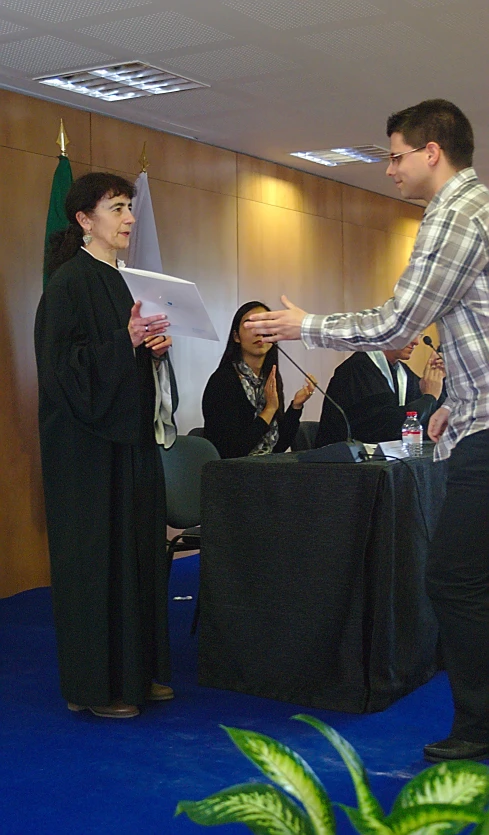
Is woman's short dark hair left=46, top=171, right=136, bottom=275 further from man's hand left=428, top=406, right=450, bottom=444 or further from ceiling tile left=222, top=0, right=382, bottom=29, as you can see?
ceiling tile left=222, top=0, right=382, bottom=29

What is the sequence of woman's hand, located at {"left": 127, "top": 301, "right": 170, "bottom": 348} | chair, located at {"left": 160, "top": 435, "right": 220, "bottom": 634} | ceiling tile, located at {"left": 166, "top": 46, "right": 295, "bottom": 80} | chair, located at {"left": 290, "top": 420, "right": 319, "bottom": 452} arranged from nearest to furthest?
woman's hand, located at {"left": 127, "top": 301, "right": 170, "bottom": 348} → chair, located at {"left": 160, "top": 435, "right": 220, "bottom": 634} → ceiling tile, located at {"left": 166, "top": 46, "right": 295, "bottom": 80} → chair, located at {"left": 290, "top": 420, "right": 319, "bottom": 452}

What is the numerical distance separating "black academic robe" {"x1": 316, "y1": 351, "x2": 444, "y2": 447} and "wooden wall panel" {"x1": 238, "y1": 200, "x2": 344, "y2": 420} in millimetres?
2867

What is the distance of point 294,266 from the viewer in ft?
25.7

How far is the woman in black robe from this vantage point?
3.02m

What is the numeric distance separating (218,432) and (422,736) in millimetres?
A: 1716

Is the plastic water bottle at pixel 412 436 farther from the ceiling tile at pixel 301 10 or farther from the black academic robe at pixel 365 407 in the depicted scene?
the ceiling tile at pixel 301 10

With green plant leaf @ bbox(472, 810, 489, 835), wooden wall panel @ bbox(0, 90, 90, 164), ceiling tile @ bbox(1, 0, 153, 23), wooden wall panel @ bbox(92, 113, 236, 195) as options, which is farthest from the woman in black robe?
wooden wall panel @ bbox(92, 113, 236, 195)

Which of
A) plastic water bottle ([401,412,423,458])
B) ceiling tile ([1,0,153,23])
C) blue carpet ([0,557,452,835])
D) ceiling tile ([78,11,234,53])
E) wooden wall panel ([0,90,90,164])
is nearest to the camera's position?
blue carpet ([0,557,452,835])

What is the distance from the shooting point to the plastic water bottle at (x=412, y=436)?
3502mm

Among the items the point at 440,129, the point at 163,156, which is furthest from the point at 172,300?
the point at 163,156

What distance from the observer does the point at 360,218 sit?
29.0 ft

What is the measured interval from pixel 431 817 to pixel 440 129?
2.07 meters

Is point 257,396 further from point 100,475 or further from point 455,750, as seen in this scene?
point 455,750

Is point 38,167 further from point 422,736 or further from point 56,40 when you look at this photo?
point 422,736
